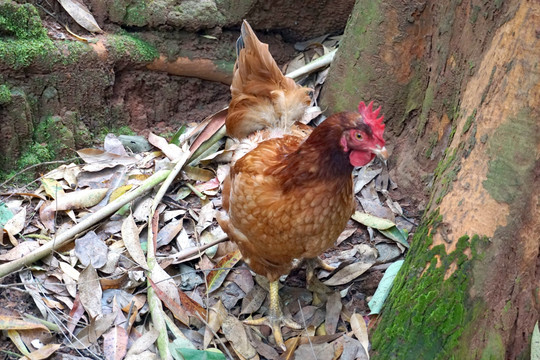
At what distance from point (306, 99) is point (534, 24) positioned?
65.8 inches

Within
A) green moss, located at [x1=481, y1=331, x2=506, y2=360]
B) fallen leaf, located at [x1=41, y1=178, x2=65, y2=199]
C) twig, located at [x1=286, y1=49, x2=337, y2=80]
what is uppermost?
twig, located at [x1=286, y1=49, x2=337, y2=80]

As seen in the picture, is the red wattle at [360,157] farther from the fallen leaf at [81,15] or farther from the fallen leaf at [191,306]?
the fallen leaf at [81,15]

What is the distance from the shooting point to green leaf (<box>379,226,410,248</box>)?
3875 mm

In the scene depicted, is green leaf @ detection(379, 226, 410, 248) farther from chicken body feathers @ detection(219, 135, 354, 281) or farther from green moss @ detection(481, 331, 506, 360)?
green moss @ detection(481, 331, 506, 360)

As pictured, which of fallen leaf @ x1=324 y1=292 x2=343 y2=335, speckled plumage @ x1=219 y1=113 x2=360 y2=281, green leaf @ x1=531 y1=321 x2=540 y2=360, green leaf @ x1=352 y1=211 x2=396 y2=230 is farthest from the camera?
green leaf @ x1=352 y1=211 x2=396 y2=230

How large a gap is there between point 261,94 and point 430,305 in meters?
1.95

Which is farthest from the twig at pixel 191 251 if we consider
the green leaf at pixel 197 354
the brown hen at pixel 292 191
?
the green leaf at pixel 197 354

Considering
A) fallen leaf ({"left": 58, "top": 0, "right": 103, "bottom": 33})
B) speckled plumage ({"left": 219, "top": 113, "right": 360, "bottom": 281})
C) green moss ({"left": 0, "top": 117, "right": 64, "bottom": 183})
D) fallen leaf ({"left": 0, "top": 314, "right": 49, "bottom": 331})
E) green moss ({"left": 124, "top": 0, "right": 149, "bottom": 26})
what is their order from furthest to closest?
green moss ({"left": 124, "top": 0, "right": 149, "bottom": 26}), fallen leaf ({"left": 58, "top": 0, "right": 103, "bottom": 33}), green moss ({"left": 0, "top": 117, "right": 64, "bottom": 183}), fallen leaf ({"left": 0, "top": 314, "right": 49, "bottom": 331}), speckled plumage ({"left": 219, "top": 113, "right": 360, "bottom": 281})

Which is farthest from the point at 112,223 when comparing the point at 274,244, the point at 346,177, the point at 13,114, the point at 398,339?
the point at 398,339

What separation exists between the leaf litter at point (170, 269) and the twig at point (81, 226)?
0.02 meters

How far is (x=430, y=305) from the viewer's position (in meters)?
2.69

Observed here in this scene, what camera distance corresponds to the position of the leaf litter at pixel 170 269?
3373 millimetres

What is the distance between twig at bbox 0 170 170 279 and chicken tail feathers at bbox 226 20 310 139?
2.73 feet

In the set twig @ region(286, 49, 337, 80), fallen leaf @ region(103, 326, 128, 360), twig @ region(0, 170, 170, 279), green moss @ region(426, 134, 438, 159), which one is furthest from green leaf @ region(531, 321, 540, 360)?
twig @ region(286, 49, 337, 80)
